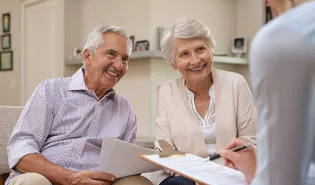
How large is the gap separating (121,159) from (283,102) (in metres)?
1.00

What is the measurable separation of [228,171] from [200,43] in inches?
35.6

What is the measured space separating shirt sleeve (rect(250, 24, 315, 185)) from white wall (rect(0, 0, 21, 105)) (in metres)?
5.19

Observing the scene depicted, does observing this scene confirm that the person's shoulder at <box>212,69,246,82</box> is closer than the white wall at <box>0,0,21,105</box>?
Yes

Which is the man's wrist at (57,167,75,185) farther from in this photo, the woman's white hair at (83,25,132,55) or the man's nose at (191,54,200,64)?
the man's nose at (191,54,200,64)

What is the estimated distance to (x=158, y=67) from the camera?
4.05 m

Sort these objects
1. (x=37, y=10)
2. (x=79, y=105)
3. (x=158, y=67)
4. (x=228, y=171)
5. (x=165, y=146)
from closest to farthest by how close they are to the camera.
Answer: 1. (x=228, y=171)
2. (x=165, y=146)
3. (x=79, y=105)
4. (x=158, y=67)
5. (x=37, y=10)

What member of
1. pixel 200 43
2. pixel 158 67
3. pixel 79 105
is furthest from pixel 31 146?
pixel 158 67

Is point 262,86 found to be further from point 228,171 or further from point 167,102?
point 167,102

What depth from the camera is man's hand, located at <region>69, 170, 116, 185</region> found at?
152cm

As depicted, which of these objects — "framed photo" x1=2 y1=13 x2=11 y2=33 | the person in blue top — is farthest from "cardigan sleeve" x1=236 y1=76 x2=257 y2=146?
"framed photo" x1=2 y1=13 x2=11 y2=33

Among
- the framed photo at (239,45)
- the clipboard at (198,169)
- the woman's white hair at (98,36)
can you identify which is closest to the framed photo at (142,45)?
the framed photo at (239,45)

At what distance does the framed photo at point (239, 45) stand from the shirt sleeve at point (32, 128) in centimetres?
337

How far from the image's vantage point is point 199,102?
1.83m

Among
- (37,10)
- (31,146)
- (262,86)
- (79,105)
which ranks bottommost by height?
(31,146)
